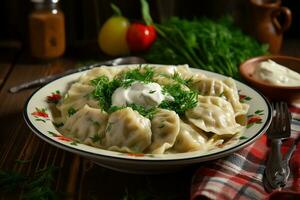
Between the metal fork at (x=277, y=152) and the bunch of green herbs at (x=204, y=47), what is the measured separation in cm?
69

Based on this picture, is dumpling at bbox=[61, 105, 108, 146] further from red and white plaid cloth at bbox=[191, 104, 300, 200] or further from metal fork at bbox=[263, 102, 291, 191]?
metal fork at bbox=[263, 102, 291, 191]

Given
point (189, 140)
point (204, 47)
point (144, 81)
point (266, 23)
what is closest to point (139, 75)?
point (144, 81)

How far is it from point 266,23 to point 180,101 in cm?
160

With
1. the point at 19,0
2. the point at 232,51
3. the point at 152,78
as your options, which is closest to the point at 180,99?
the point at 152,78

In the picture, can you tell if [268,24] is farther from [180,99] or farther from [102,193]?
[102,193]

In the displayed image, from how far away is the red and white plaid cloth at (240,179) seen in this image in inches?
71.2

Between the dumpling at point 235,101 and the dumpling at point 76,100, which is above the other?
the dumpling at point 235,101

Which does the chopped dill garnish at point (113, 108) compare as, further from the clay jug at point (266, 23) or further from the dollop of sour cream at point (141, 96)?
the clay jug at point (266, 23)

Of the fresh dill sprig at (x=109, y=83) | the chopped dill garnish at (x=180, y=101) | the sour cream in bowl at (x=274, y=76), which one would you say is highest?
the chopped dill garnish at (x=180, y=101)

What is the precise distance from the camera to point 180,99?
218cm

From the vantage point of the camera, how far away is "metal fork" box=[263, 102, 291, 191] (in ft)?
6.18

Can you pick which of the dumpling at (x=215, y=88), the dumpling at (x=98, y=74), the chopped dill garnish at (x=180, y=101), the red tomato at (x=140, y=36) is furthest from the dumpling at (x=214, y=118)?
the red tomato at (x=140, y=36)

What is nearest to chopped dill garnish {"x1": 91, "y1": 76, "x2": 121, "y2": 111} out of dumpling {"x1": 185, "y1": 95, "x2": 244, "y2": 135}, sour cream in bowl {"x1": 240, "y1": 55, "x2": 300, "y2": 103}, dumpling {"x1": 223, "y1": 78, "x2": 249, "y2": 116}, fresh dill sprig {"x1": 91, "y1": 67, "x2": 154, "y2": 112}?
fresh dill sprig {"x1": 91, "y1": 67, "x2": 154, "y2": 112}

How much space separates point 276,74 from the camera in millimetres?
2789
